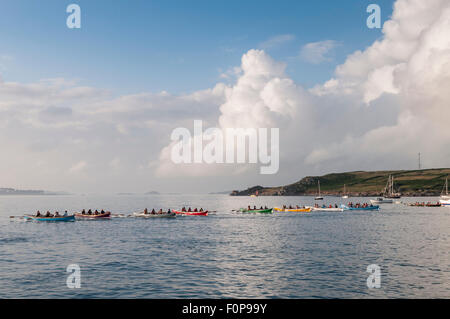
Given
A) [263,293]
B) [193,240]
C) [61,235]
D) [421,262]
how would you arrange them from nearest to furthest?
[263,293], [421,262], [193,240], [61,235]

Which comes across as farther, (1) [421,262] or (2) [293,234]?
(2) [293,234]

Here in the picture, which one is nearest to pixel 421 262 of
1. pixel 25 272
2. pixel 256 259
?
pixel 256 259

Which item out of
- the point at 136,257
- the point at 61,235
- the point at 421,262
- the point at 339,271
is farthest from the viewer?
the point at 61,235
